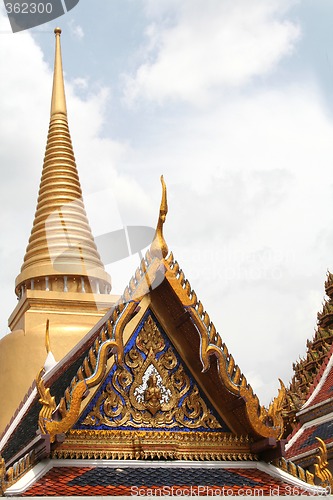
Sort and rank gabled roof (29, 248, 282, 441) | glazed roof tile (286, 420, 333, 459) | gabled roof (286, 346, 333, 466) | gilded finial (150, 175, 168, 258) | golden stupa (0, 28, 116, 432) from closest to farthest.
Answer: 1. gabled roof (29, 248, 282, 441)
2. gilded finial (150, 175, 168, 258)
3. gabled roof (286, 346, 333, 466)
4. glazed roof tile (286, 420, 333, 459)
5. golden stupa (0, 28, 116, 432)

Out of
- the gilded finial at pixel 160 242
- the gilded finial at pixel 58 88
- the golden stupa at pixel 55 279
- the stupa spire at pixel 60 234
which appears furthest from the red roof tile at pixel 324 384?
the gilded finial at pixel 58 88

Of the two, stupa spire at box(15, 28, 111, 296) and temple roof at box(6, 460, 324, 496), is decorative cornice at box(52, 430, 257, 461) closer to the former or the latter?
temple roof at box(6, 460, 324, 496)

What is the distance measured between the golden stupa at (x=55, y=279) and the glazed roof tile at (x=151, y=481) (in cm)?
1580

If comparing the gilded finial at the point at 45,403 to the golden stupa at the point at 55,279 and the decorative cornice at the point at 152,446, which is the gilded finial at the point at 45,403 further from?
the golden stupa at the point at 55,279

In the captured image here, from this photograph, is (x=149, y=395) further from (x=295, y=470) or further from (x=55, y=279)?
(x=55, y=279)

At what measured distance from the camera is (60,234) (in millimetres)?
27594

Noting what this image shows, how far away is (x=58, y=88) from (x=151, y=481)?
26.0 m

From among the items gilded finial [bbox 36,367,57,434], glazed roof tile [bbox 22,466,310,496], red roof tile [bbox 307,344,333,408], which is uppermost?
red roof tile [bbox 307,344,333,408]

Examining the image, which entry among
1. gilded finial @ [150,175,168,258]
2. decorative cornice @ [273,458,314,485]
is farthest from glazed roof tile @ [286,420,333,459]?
gilded finial @ [150,175,168,258]

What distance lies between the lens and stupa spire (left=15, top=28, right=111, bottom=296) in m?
26.5

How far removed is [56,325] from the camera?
24.5 metres

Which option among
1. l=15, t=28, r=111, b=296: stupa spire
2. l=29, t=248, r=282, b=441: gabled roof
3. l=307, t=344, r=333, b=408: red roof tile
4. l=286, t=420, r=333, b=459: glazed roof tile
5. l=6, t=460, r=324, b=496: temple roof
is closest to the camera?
l=6, t=460, r=324, b=496: temple roof

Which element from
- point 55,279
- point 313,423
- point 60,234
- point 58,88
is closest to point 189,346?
point 313,423

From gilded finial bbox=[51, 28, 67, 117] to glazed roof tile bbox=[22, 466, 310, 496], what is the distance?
25.1 meters
